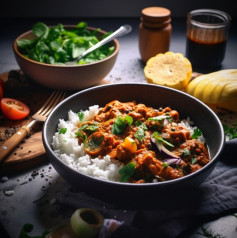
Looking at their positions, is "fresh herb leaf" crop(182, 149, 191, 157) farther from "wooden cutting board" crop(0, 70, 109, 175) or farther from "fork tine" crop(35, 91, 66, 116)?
"fork tine" crop(35, 91, 66, 116)

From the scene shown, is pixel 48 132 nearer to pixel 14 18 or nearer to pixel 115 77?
pixel 115 77

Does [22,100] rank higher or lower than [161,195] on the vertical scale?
lower

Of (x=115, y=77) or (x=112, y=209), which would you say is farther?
(x=115, y=77)

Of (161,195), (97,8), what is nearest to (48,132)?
(161,195)

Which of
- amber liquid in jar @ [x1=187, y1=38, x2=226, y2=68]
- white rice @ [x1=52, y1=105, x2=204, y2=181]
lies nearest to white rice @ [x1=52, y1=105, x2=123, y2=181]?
white rice @ [x1=52, y1=105, x2=204, y2=181]

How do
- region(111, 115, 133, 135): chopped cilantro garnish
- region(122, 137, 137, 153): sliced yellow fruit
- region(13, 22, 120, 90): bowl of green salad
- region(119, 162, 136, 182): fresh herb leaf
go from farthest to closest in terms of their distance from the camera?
region(13, 22, 120, 90): bowl of green salad < region(111, 115, 133, 135): chopped cilantro garnish < region(122, 137, 137, 153): sliced yellow fruit < region(119, 162, 136, 182): fresh herb leaf

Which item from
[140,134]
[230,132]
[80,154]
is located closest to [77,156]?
[80,154]
